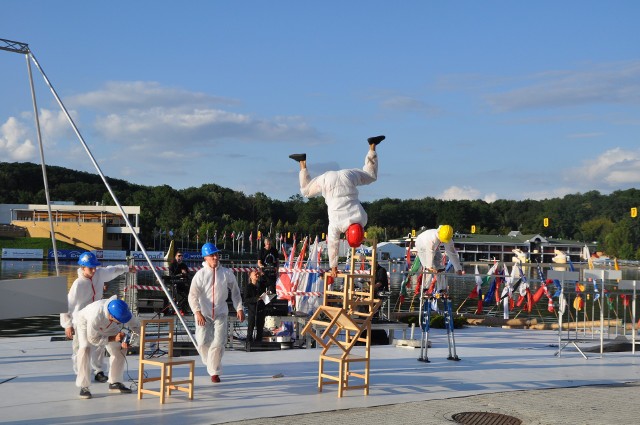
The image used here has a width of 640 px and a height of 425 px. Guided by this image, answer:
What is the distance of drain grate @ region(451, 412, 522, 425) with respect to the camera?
27.5 ft

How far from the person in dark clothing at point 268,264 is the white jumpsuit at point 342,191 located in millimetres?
2308

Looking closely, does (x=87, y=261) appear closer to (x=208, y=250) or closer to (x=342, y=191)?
(x=208, y=250)

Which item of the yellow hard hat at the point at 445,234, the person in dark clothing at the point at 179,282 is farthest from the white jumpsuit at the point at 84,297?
the yellow hard hat at the point at 445,234

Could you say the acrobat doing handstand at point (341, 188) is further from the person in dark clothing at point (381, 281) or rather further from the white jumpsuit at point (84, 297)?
the white jumpsuit at point (84, 297)

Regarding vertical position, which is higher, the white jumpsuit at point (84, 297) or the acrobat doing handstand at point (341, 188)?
the acrobat doing handstand at point (341, 188)

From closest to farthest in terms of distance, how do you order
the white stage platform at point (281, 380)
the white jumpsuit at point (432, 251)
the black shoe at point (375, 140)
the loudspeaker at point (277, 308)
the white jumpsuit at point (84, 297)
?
the white stage platform at point (281, 380) → the white jumpsuit at point (84, 297) → the black shoe at point (375, 140) → the white jumpsuit at point (432, 251) → the loudspeaker at point (277, 308)

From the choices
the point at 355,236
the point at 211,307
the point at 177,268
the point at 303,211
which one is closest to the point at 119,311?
the point at 211,307

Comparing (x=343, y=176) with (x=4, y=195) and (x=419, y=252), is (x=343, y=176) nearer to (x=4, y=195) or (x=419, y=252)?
(x=419, y=252)

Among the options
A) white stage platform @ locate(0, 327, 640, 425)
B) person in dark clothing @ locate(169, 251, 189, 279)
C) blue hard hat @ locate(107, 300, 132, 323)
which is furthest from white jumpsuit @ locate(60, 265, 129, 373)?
person in dark clothing @ locate(169, 251, 189, 279)

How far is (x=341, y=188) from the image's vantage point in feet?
39.0

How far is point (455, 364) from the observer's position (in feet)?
40.9

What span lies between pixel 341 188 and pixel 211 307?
2.92 metres

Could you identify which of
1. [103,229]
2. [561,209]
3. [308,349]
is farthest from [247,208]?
[308,349]

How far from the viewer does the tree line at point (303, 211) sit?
112 metres
